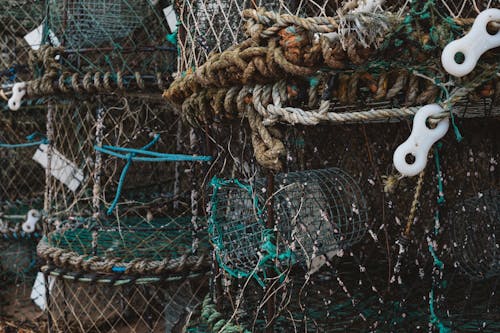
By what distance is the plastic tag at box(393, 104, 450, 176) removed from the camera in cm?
116

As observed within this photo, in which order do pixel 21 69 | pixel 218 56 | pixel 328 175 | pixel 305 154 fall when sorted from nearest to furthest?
pixel 218 56, pixel 328 175, pixel 305 154, pixel 21 69

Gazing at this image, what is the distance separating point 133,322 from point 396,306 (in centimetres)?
200

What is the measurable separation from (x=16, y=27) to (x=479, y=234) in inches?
142

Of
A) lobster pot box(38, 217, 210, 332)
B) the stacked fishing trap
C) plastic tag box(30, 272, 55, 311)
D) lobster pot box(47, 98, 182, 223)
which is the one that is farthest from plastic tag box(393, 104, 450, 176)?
plastic tag box(30, 272, 55, 311)

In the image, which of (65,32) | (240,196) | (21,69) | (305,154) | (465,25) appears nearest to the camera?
(465,25)

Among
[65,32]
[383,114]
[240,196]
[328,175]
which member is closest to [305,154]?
[328,175]

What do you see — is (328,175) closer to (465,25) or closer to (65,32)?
(465,25)

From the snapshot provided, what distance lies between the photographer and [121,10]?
2951mm

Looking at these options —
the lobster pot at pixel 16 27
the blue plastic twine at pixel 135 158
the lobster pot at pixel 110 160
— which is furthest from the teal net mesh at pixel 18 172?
the blue plastic twine at pixel 135 158

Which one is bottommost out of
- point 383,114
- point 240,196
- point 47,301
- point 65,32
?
point 47,301

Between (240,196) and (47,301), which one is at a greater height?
(240,196)

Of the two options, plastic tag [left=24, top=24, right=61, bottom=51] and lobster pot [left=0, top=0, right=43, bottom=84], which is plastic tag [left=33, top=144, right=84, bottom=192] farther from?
lobster pot [left=0, top=0, right=43, bottom=84]

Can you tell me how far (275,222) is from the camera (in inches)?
73.9

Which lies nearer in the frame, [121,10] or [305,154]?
[121,10]
